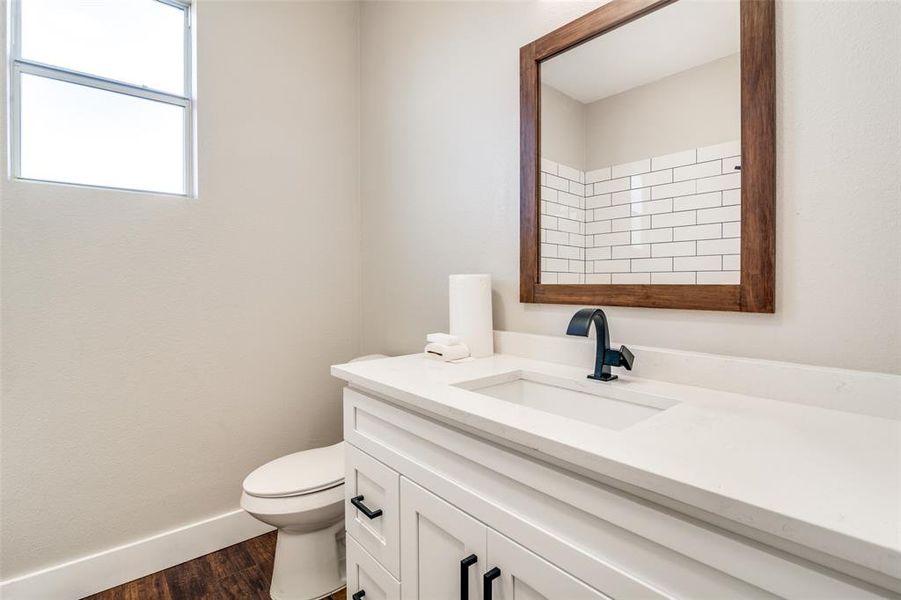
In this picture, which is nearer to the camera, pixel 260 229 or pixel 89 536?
pixel 89 536

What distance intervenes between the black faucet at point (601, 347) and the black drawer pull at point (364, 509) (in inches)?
26.5

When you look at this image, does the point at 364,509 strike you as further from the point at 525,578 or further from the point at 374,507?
the point at 525,578

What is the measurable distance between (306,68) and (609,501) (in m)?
2.30

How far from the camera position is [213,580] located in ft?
5.46

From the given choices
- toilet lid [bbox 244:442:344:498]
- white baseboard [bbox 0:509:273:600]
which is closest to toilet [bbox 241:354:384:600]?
toilet lid [bbox 244:442:344:498]

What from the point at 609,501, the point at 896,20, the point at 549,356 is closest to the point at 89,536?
the point at 549,356

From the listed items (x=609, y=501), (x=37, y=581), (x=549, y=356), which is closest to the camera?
(x=609, y=501)

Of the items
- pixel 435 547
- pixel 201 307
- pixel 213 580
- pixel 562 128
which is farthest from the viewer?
pixel 201 307

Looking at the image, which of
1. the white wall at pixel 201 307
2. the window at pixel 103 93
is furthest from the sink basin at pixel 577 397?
the window at pixel 103 93

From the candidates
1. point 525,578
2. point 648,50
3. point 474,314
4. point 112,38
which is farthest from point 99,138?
point 525,578

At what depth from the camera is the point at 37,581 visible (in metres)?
1.50

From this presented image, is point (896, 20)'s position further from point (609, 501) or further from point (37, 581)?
point (37, 581)

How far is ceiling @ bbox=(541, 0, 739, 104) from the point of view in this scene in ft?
3.35

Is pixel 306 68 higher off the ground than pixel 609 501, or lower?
higher
